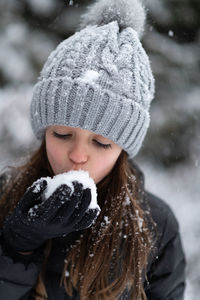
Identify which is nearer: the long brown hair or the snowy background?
the long brown hair

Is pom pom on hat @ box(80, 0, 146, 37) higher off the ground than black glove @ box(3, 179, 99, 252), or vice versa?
pom pom on hat @ box(80, 0, 146, 37)

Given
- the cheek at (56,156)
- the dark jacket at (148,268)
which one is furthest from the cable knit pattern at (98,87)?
the dark jacket at (148,268)

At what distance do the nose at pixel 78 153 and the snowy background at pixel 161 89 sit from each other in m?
1.56

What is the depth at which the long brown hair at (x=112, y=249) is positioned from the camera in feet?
5.04

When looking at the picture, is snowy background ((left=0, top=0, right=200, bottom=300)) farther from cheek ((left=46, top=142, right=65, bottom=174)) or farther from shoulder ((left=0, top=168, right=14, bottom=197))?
cheek ((left=46, top=142, right=65, bottom=174))

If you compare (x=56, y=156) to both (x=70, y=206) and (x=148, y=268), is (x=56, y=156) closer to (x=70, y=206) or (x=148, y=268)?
(x=70, y=206)

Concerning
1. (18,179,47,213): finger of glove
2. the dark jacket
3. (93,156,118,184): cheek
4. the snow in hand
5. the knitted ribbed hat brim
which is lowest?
the dark jacket

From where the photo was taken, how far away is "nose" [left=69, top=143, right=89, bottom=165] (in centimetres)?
136

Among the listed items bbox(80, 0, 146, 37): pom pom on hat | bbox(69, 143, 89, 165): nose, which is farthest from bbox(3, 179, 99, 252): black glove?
bbox(80, 0, 146, 37): pom pom on hat

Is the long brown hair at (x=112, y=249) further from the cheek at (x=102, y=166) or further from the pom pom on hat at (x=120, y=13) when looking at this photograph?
the pom pom on hat at (x=120, y=13)

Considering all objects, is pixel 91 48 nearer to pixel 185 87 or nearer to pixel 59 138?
A: pixel 59 138

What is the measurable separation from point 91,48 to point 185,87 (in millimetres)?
2123

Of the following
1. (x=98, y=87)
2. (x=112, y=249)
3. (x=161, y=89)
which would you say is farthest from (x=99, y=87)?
(x=161, y=89)

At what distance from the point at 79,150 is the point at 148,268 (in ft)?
2.83
